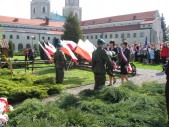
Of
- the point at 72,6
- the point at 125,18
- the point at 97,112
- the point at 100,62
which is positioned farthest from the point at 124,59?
the point at 72,6

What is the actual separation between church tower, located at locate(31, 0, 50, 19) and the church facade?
1430 cm

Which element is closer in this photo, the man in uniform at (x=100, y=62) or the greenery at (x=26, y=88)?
the greenery at (x=26, y=88)

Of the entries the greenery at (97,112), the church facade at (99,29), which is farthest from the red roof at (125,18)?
the greenery at (97,112)

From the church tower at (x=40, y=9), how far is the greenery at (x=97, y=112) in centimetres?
11408

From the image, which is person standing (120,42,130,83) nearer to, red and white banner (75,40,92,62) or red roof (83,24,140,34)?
red and white banner (75,40,92,62)

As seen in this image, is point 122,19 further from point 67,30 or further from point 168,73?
point 168,73

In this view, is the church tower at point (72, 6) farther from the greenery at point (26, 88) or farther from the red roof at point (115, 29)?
the greenery at point (26, 88)

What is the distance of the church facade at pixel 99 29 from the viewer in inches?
3270

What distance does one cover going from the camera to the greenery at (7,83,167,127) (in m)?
5.89

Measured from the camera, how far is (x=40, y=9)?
119 metres

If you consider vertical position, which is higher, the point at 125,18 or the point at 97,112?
the point at 125,18

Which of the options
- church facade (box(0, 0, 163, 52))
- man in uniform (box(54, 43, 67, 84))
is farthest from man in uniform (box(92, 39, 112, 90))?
→ church facade (box(0, 0, 163, 52))

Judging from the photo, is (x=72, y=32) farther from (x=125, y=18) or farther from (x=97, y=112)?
(x=125, y=18)

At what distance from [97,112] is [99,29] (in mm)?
91674
